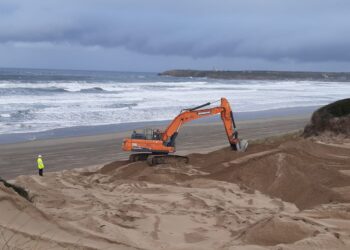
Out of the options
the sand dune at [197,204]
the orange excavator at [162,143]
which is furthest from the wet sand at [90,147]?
the orange excavator at [162,143]

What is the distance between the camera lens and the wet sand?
19328mm

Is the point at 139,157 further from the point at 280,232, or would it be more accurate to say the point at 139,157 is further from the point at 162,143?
the point at 280,232

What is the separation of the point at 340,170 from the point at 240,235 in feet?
21.9

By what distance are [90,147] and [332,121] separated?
990 centimetres

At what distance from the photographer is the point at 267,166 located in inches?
571

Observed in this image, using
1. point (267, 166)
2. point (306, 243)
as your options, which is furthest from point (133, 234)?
point (267, 166)

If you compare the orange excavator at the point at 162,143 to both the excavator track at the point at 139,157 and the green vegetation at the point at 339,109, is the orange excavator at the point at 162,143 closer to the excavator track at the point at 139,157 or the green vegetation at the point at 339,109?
the excavator track at the point at 139,157

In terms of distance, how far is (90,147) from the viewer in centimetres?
2291

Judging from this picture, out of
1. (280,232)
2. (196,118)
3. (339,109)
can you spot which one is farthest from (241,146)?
(280,232)

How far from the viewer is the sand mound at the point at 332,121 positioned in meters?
21.1

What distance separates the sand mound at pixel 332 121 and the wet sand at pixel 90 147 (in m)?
4.10

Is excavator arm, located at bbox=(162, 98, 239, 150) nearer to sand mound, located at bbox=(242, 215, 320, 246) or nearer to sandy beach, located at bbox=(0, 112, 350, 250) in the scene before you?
sandy beach, located at bbox=(0, 112, 350, 250)

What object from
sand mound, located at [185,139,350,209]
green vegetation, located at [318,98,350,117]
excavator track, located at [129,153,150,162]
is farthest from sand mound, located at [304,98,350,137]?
excavator track, located at [129,153,150,162]

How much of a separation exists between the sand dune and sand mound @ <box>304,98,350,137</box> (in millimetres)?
2923
